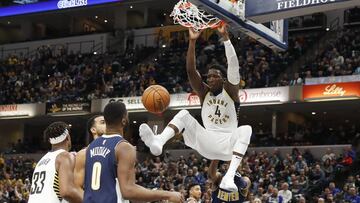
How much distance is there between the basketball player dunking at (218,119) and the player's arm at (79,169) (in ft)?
6.79

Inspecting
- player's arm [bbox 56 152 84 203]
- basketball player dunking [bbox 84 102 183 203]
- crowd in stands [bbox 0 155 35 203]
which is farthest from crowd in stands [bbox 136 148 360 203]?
basketball player dunking [bbox 84 102 183 203]

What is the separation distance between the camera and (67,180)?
6.62 meters

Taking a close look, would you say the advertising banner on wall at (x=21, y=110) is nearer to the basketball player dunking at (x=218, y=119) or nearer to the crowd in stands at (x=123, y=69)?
the crowd in stands at (x=123, y=69)

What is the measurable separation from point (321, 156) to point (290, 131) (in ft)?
19.5

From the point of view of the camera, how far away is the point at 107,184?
19.7 feet

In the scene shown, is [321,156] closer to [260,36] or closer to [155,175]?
[155,175]

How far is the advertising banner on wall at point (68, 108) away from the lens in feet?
104

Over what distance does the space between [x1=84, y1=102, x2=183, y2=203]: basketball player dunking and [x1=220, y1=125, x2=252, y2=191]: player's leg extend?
8.53 feet

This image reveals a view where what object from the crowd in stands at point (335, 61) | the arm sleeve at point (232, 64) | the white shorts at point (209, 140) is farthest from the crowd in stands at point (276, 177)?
the arm sleeve at point (232, 64)

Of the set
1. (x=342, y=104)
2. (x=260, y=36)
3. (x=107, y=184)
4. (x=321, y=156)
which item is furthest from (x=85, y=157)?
(x=342, y=104)

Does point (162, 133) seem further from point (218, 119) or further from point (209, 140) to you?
point (218, 119)

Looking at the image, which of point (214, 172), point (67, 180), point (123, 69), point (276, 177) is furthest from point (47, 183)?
point (123, 69)

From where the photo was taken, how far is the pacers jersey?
5996 mm

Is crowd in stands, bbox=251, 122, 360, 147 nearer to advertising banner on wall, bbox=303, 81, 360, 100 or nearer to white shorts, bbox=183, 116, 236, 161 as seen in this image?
advertising banner on wall, bbox=303, 81, 360, 100
